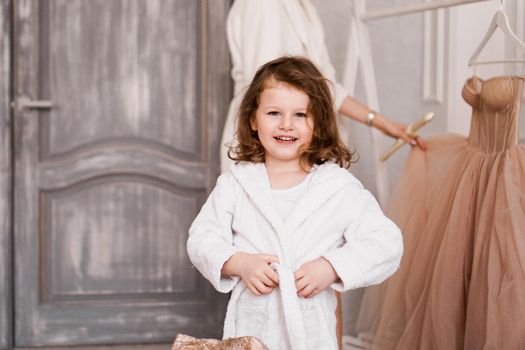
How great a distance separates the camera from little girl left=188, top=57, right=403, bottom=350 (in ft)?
5.54

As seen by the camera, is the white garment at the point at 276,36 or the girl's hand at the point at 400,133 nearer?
the girl's hand at the point at 400,133

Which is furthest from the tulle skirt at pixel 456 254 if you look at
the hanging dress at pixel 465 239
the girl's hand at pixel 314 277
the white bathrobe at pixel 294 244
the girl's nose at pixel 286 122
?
the girl's nose at pixel 286 122

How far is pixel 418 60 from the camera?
3.58 m

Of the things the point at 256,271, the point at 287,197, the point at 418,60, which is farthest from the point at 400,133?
the point at 256,271

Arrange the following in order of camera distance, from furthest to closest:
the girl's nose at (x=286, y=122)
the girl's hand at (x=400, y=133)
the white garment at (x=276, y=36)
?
the white garment at (x=276, y=36), the girl's hand at (x=400, y=133), the girl's nose at (x=286, y=122)

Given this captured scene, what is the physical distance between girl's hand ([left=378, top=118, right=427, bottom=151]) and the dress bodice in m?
0.22

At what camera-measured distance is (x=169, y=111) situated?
12.0ft

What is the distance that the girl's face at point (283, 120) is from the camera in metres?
1.80

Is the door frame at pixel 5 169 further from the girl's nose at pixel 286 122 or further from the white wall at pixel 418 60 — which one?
the girl's nose at pixel 286 122

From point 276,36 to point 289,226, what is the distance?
49.9 inches

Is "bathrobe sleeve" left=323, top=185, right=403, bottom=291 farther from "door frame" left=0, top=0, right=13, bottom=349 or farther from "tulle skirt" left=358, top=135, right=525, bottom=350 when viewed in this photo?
"door frame" left=0, top=0, right=13, bottom=349

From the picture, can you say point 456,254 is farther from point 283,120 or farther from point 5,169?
point 5,169

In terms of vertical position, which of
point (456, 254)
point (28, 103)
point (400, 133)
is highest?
point (28, 103)

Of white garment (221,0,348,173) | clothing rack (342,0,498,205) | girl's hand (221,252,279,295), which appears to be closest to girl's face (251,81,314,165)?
girl's hand (221,252,279,295)
